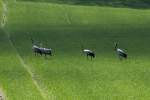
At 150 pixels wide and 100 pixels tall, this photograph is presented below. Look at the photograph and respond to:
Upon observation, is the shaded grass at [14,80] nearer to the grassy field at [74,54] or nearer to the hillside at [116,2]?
the grassy field at [74,54]

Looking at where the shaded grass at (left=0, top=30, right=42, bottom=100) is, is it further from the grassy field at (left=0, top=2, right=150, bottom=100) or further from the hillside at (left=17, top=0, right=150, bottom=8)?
the hillside at (left=17, top=0, right=150, bottom=8)

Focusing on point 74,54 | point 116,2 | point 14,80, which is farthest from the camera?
point 116,2

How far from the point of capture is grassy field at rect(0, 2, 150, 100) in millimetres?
43834

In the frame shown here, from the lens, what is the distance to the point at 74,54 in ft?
199

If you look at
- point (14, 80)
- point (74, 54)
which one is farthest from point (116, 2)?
point (14, 80)

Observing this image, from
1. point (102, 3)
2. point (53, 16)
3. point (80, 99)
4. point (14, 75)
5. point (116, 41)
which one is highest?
point (102, 3)

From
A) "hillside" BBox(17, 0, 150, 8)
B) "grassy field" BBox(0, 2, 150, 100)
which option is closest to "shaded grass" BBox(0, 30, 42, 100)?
"grassy field" BBox(0, 2, 150, 100)

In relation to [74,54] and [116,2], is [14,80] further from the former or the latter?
[116,2]

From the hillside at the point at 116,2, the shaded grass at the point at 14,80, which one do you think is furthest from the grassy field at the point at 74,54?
the hillside at the point at 116,2

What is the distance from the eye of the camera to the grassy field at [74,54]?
43.8 m

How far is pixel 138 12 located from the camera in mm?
97875

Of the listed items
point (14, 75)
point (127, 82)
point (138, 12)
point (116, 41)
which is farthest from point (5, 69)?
point (138, 12)

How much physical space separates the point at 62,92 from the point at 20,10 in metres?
53.0

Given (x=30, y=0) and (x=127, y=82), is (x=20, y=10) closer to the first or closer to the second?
(x=30, y=0)
